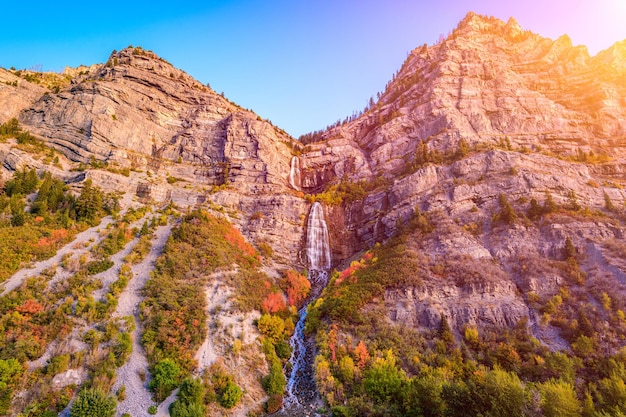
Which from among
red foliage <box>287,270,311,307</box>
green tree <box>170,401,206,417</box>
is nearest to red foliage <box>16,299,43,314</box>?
green tree <box>170,401,206,417</box>

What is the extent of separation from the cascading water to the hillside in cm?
27

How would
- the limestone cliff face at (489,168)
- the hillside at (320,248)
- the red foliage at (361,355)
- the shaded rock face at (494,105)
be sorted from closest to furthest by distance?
the hillside at (320,248)
the red foliage at (361,355)
the limestone cliff face at (489,168)
the shaded rock face at (494,105)

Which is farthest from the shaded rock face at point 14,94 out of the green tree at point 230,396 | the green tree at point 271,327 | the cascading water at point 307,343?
the green tree at point 230,396

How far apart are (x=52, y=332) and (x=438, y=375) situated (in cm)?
3419

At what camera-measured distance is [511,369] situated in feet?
90.1

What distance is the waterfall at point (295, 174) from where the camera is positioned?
2919 inches

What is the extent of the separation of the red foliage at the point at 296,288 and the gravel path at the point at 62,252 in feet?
87.2

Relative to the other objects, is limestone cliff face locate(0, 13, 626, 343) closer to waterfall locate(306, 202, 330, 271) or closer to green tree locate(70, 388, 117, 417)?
waterfall locate(306, 202, 330, 271)

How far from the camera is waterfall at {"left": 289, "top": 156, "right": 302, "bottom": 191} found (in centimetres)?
7415

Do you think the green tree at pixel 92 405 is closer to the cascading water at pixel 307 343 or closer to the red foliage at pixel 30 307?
the red foliage at pixel 30 307

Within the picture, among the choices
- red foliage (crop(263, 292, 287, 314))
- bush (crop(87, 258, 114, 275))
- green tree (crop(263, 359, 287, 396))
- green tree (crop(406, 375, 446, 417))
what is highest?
bush (crop(87, 258, 114, 275))

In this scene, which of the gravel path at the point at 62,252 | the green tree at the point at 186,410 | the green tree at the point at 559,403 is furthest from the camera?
the gravel path at the point at 62,252

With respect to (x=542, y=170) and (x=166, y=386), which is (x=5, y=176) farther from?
(x=542, y=170)

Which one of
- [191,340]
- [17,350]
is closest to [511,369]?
[191,340]
